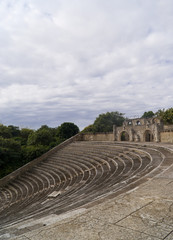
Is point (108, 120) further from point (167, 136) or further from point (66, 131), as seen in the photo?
point (167, 136)

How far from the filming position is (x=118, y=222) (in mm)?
3080

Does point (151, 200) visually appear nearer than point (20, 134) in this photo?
Yes

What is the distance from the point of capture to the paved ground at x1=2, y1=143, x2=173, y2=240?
2.67 m

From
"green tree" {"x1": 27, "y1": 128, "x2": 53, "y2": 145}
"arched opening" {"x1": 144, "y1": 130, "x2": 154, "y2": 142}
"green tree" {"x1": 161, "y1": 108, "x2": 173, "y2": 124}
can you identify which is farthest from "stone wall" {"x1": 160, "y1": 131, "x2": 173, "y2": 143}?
"green tree" {"x1": 27, "y1": 128, "x2": 53, "y2": 145}

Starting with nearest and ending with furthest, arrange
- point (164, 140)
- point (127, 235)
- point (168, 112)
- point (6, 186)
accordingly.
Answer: point (127, 235) < point (6, 186) < point (164, 140) < point (168, 112)

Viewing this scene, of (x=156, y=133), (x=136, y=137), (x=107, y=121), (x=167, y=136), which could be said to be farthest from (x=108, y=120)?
(x=167, y=136)

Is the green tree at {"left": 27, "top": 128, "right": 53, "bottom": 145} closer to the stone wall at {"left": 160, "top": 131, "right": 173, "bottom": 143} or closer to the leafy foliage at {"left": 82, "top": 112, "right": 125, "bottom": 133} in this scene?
the leafy foliage at {"left": 82, "top": 112, "right": 125, "bottom": 133}

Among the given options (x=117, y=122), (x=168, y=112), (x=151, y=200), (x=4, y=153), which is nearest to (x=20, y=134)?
(x=4, y=153)

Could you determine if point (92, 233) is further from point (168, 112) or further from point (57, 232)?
point (168, 112)

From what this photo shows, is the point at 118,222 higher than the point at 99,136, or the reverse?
the point at 99,136

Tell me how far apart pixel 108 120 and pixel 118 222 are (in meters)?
38.4

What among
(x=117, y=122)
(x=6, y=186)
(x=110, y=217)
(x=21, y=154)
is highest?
(x=117, y=122)

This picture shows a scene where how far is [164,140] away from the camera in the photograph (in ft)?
68.9

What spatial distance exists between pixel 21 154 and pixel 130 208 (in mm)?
24037
